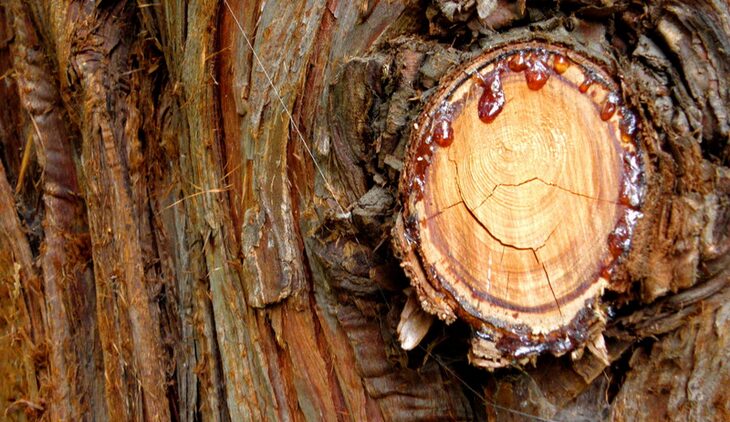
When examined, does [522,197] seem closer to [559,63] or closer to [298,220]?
[559,63]

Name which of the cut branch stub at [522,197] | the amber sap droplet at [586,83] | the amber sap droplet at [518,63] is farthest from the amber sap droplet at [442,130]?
the amber sap droplet at [586,83]

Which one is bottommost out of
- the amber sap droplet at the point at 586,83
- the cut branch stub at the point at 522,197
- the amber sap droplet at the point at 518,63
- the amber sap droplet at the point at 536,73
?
the cut branch stub at the point at 522,197

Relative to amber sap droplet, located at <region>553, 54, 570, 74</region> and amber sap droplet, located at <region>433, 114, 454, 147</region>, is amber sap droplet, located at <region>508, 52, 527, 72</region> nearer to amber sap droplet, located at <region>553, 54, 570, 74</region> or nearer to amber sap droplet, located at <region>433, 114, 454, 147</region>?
amber sap droplet, located at <region>553, 54, 570, 74</region>

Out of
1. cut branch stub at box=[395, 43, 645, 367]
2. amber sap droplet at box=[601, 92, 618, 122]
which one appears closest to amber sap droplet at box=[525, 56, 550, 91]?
cut branch stub at box=[395, 43, 645, 367]

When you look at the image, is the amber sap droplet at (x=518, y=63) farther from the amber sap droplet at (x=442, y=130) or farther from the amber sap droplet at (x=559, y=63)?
Answer: the amber sap droplet at (x=442, y=130)

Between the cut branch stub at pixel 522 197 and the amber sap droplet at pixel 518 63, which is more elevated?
the amber sap droplet at pixel 518 63

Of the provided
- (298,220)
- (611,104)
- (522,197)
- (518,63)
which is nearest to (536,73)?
(518,63)

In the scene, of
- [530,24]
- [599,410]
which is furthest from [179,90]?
[599,410]
